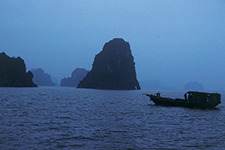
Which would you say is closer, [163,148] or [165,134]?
[163,148]

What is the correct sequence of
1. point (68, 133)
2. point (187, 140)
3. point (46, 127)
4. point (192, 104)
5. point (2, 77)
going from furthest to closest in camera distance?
point (2, 77)
point (192, 104)
point (46, 127)
point (68, 133)
point (187, 140)

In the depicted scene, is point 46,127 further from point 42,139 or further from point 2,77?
point 2,77

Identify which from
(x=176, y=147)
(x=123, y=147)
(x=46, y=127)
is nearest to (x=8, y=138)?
(x=46, y=127)

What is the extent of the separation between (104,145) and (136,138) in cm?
346

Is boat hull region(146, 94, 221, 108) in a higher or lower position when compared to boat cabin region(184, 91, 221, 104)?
lower

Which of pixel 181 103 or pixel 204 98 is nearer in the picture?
pixel 204 98

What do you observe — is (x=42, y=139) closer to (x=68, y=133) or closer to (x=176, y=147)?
(x=68, y=133)

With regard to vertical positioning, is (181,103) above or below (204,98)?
below

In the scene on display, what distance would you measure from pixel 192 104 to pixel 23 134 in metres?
38.8

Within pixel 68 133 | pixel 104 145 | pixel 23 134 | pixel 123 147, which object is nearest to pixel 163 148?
pixel 123 147

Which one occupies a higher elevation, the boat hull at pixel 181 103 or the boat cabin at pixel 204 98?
the boat cabin at pixel 204 98

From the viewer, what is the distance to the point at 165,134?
18484 millimetres

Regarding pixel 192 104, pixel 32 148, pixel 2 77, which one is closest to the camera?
pixel 32 148

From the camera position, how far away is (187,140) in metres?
16.7
